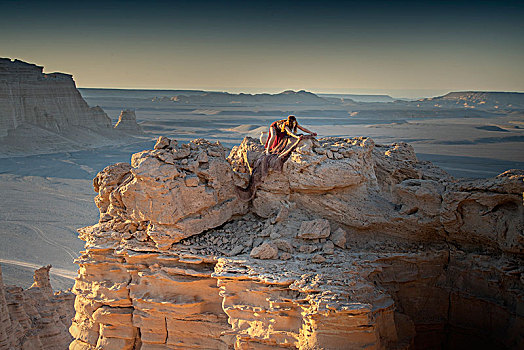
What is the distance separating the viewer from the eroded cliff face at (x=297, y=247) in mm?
7051

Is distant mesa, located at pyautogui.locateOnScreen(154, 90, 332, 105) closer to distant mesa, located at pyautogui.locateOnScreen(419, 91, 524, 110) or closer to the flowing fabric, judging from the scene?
distant mesa, located at pyautogui.locateOnScreen(419, 91, 524, 110)

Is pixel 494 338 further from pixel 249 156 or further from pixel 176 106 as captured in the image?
pixel 176 106

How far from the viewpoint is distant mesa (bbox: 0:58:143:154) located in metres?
43.7

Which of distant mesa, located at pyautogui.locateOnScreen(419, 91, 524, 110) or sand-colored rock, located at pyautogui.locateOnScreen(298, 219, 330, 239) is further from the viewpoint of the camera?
distant mesa, located at pyautogui.locateOnScreen(419, 91, 524, 110)

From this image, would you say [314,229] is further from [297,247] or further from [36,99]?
[36,99]

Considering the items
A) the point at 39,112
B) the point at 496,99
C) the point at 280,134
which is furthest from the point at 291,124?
the point at 39,112

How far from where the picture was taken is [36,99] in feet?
149

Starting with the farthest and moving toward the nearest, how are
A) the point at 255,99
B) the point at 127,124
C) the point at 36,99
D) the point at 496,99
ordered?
the point at 255,99
the point at 127,124
the point at 36,99
the point at 496,99

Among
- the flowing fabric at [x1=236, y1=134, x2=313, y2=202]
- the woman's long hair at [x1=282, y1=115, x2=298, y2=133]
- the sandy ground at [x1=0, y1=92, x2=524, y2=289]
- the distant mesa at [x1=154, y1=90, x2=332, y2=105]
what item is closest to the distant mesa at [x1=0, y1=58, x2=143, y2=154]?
the sandy ground at [x1=0, y1=92, x2=524, y2=289]

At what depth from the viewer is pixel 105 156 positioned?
44.3 m

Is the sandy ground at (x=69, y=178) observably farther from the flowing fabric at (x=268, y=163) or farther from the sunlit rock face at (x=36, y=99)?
the flowing fabric at (x=268, y=163)

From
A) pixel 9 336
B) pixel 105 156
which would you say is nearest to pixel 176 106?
pixel 105 156

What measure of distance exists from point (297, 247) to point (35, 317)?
681 centimetres

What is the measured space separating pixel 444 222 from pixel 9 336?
8398 mm
